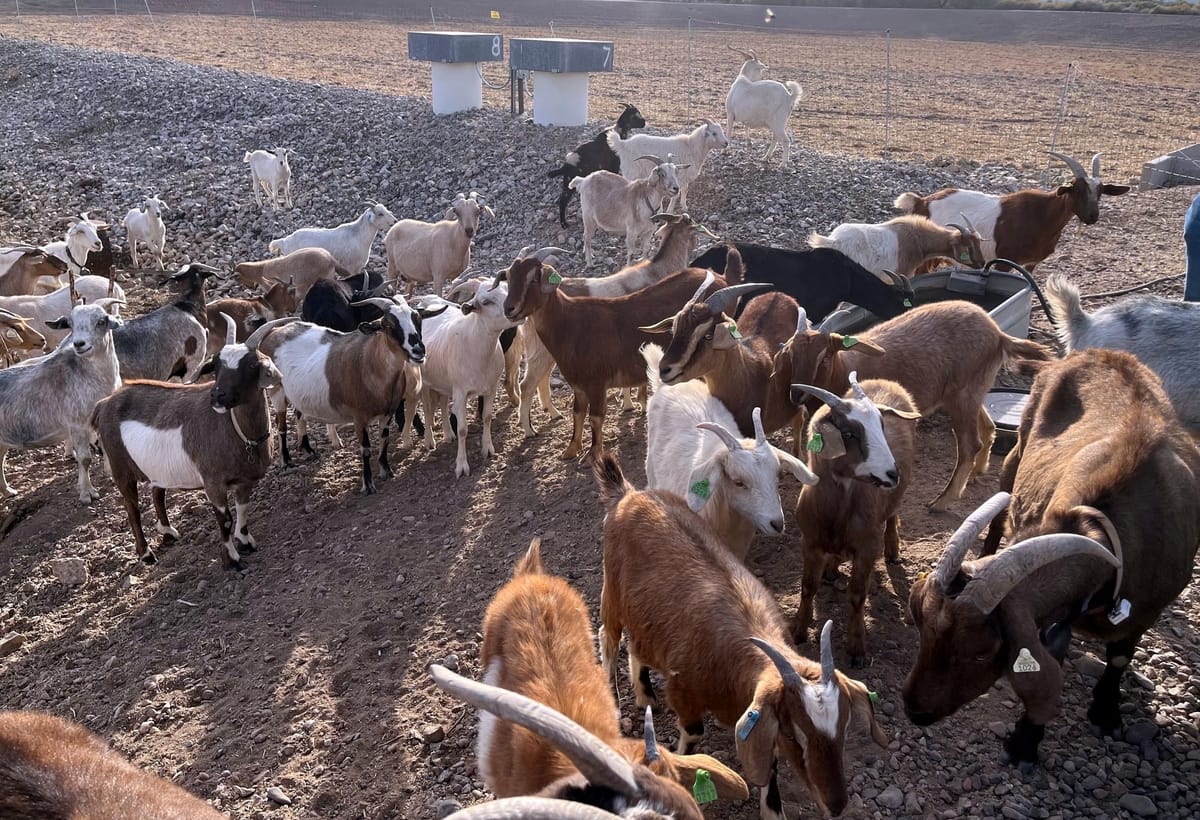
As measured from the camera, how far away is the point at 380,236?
44.9 ft

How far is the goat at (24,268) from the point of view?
10.6 metres

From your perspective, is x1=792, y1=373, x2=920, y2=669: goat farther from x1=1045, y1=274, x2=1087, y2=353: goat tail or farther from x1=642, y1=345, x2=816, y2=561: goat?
x1=1045, y1=274, x2=1087, y2=353: goat tail

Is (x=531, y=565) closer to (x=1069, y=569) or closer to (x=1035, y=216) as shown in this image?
(x=1069, y=569)

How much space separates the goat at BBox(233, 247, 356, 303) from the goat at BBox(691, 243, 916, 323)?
17.6 feet

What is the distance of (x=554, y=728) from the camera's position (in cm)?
258

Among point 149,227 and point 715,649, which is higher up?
point 149,227

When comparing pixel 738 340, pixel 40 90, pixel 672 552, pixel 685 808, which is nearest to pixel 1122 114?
pixel 738 340

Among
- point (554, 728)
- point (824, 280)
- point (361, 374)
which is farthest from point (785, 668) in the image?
point (824, 280)

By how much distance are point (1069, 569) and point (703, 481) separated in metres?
1.77

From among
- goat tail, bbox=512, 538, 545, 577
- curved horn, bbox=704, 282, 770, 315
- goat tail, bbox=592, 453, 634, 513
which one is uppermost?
curved horn, bbox=704, 282, 770, 315

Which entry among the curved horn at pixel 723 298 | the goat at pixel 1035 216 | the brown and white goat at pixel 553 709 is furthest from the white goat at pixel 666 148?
the brown and white goat at pixel 553 709

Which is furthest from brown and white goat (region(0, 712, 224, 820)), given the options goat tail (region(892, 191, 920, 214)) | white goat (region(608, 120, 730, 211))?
white goat (region(608, 120, 730, 211))

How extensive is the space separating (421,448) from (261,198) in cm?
865

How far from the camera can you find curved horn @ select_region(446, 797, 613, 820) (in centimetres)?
231
